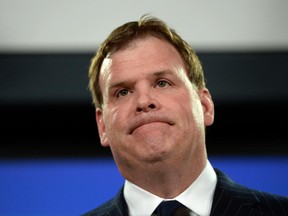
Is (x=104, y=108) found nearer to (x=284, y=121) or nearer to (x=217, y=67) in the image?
(x=217, y=67)

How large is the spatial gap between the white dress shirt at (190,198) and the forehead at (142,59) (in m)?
0.22

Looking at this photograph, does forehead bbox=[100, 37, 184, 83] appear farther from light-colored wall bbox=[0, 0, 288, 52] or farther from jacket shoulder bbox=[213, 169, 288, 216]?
light-colored wall bbox=[0, 0, 288, 52]

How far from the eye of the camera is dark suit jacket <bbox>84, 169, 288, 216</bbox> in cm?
115

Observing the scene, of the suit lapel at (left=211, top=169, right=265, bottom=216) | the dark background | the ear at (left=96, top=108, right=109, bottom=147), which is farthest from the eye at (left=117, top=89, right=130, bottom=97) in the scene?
the dark background

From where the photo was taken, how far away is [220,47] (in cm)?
167

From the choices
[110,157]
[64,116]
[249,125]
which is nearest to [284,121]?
[249,125]

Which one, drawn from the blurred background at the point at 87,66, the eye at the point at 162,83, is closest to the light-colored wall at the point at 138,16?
the blurred background at the point at 87,66

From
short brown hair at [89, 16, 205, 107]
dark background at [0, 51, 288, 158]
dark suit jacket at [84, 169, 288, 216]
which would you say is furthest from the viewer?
dark background at [0, 51, 288, 158]

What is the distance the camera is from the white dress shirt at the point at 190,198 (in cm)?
118

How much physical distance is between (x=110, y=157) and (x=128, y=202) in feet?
1.61

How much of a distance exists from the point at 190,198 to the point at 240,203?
93 millimetres

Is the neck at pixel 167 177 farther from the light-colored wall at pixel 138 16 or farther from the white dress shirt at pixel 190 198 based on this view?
the light-colored wall at pixel 138 16

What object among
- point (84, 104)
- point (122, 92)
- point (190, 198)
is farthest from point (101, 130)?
point (84, 104)

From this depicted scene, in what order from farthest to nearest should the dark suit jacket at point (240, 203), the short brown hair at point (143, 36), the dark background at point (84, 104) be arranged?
the dark background at point (84, 104), the short brown hair at point (143, 36), the dark suit jacket at point (240, 203)
